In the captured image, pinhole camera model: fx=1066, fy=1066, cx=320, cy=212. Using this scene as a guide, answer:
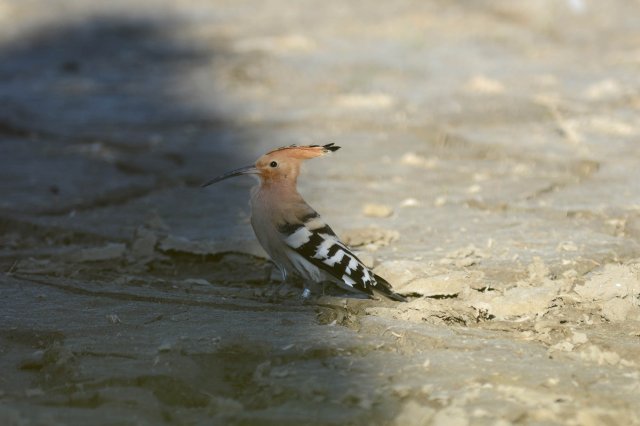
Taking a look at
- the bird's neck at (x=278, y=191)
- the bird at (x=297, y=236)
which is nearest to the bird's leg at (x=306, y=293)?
the bird at (x=297, y=236)

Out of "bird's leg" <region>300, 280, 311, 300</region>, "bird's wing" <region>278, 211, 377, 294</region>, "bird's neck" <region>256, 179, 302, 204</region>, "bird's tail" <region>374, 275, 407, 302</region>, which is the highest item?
"bird's neck" <region>256, 179, 302, 204</region>

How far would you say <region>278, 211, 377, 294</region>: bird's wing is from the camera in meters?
2.68

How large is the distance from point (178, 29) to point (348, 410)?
5.44 m

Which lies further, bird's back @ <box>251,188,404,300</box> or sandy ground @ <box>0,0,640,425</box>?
bird's back @ <box>251,188,404,300</box>

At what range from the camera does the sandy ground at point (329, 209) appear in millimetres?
2104

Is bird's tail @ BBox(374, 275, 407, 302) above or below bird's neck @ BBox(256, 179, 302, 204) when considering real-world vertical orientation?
below

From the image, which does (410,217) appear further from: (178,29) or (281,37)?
(178,29)

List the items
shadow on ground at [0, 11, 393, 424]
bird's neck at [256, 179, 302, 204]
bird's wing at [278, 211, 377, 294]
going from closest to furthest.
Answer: shadow on ground at [0, 11, 393, 424] < bird's wing at [278, 211, 377, 294] < bird's neck at [256, 179, 302, 204]

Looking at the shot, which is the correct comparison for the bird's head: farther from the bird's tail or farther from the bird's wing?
the bird's tail

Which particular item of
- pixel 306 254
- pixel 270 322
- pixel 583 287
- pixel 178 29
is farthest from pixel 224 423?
pixel 178 29

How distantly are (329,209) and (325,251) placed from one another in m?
0.90

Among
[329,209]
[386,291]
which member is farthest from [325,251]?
[329,209]

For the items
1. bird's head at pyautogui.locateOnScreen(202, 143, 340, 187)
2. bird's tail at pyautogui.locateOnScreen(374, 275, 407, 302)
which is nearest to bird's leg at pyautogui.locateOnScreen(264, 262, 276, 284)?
bird's head at pyautogui.locateOnScreen(202, 143, 340, 187)

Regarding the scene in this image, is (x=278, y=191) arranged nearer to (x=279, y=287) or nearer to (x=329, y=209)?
(x=279, y=287)
